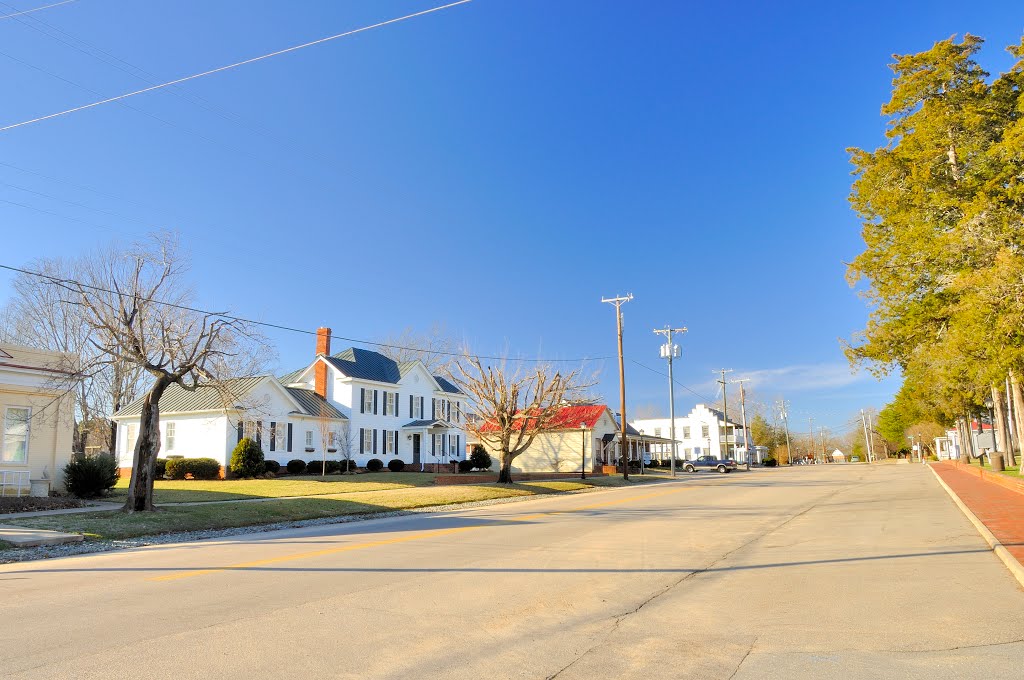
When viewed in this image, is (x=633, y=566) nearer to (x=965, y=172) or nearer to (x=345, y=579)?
(x=345, y=579)

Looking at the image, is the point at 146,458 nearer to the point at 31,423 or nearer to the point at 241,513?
the point at 241,513

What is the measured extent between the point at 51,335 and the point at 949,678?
50.1 metres

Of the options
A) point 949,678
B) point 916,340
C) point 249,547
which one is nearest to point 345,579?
point 249,547

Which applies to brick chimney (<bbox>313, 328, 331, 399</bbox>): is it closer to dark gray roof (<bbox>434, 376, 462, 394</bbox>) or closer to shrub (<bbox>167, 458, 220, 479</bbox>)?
dark gray roof (<bbox>434, 376, 462, 394</bbox>)

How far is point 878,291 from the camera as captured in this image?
25016 millimetres

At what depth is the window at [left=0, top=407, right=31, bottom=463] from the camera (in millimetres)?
22828

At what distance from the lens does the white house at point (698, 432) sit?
97.8m

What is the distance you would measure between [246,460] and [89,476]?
13.1 metres

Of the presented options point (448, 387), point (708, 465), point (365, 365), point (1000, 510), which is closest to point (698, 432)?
point (708, 465)

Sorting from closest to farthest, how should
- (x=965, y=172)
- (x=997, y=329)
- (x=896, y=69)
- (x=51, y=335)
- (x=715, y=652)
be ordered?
(x=715, y=652) < (x=997, y=329) < (x=965, y=172) < (x=896, y=69) < (x=51, y=335)

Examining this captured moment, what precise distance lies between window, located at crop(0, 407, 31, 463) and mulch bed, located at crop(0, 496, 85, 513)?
233 centimetres

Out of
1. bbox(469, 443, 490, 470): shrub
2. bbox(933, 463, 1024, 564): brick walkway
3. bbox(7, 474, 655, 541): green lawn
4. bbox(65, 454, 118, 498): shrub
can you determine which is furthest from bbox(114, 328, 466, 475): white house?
bbox(933, 463, 1024, 564): brick walkway

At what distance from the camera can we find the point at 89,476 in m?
23.1

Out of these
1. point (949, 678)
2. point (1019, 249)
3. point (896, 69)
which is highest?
point (896, 69)
